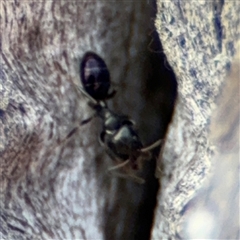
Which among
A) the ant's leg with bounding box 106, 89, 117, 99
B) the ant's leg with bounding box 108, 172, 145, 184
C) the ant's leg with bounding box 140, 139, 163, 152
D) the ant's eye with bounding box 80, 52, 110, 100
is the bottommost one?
the ant's leg with bounding box 108, 172, 145, 184

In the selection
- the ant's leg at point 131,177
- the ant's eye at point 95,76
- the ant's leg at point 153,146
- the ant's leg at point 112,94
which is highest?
the ant's eye at point 95,76

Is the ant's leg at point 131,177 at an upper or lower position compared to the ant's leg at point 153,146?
lower

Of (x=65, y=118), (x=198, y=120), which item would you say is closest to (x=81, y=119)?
(x=65, y=118)

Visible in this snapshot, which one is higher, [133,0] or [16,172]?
[133,0]

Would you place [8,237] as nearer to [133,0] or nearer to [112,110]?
[112,110]

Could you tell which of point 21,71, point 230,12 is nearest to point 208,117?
point 230,12
